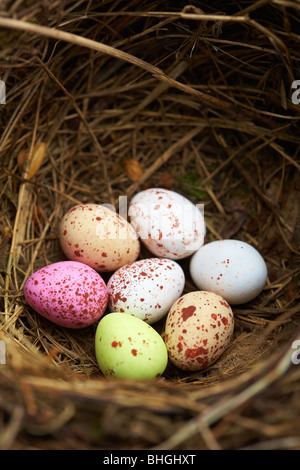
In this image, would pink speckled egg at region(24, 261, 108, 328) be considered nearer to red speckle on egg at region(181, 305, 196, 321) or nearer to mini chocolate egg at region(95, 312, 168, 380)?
mini chocolate egg at region(95, 312, 168, 380)

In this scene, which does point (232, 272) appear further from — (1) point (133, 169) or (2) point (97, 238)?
(1) point (133, 169)

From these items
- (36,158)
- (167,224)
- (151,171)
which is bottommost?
(167,224)

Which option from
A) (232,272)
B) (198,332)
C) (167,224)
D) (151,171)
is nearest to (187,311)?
(198,332)

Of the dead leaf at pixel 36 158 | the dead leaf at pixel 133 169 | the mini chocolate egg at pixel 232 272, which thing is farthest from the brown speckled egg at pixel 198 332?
the dead leaf at pixel 36 158

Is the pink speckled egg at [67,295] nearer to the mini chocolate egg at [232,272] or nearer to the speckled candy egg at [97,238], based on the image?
the speckled candy egg at [97,238]

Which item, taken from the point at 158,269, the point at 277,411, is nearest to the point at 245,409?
the point at 277,411

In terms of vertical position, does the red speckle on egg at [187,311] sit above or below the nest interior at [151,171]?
below

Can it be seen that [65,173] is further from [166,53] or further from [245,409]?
[245,409]
